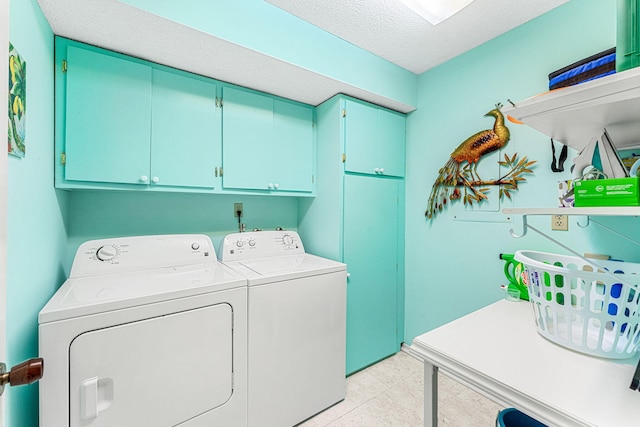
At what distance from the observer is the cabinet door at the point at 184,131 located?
1.65 metres

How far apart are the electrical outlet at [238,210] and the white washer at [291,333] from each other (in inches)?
9.4

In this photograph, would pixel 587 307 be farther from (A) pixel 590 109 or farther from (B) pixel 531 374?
(A) pixel 590 109

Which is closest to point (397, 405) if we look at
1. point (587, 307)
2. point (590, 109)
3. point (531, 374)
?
point (531, 374)

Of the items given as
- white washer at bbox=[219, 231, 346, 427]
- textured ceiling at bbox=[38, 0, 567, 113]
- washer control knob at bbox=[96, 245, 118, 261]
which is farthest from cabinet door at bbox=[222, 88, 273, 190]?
washer control knob at bbox=[96, 245, 118, 261]

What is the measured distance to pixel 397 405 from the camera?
1.83 m

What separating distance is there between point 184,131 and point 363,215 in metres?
1.46

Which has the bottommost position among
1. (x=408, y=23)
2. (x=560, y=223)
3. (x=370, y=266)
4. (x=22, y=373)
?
(x=370, y=266)

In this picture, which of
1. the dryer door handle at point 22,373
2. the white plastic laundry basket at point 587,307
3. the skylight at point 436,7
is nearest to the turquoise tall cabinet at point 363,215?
the skylight at point 436,7

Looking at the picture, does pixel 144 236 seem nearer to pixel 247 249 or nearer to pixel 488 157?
pixel 247 249

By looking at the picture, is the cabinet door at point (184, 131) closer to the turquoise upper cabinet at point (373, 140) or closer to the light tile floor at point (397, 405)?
the turquoise upper cabinet at point (373, 140)

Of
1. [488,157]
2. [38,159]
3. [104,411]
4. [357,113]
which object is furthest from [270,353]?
[488,157]

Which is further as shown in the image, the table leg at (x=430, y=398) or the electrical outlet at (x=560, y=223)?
the electrical outlet at (x=560, y=223)

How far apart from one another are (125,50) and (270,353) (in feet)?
6.42

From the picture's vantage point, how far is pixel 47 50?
128 centimetres
